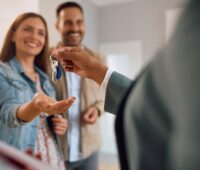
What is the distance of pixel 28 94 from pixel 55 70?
9cm

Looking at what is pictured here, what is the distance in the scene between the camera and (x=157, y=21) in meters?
1.01

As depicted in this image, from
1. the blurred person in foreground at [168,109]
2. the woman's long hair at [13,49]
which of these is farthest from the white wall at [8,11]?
the blurred person in foreground at [168,109]

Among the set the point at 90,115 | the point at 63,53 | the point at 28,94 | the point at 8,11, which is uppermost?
the point at 8,11

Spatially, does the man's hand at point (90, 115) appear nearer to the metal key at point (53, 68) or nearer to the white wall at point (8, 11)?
the metal key at point (53, 68)

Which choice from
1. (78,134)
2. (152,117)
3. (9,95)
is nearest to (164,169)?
(152,117)

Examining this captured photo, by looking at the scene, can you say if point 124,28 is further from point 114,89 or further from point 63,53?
point 114,89

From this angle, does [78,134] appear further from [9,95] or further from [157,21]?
[157,21]

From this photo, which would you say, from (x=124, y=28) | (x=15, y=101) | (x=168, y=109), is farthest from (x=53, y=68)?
(x=124, y=28)

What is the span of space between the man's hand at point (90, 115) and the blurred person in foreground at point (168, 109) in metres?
0.56

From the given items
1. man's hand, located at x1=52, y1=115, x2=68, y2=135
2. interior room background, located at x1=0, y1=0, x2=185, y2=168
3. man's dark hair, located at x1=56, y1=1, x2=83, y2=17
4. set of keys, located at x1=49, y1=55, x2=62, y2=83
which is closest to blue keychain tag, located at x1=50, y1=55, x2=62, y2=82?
set of keys, located at x1=49, y1=55, x2=62, y2=83

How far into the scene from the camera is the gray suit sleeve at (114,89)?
1.28 ft

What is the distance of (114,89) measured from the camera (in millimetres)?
402

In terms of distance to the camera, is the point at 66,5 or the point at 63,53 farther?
the point at 66,5

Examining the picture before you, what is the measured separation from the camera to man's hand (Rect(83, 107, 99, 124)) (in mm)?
760
